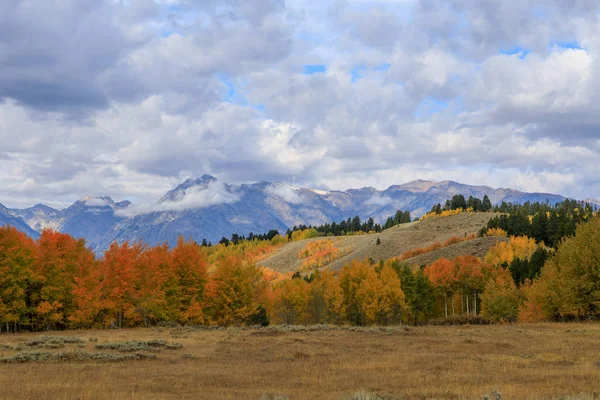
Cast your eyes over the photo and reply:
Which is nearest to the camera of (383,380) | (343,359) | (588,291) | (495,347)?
(383,380)

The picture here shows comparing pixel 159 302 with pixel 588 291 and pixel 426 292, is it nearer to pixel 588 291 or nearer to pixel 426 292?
pixel 588 291

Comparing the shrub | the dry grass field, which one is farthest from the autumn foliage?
the dry grass field

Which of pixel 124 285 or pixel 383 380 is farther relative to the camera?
pixel 124 285

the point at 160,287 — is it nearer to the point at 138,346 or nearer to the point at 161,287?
the point at 161,287

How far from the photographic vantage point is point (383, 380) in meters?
21.1

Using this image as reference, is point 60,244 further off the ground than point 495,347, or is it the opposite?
point 60,244

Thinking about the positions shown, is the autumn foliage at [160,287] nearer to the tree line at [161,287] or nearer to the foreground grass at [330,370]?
the tree line at [161,287]

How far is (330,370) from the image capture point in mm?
24141

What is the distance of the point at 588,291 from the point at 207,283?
4222cm

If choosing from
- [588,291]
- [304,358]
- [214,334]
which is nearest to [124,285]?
[214,334]

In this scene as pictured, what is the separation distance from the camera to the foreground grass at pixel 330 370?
59.4 feet

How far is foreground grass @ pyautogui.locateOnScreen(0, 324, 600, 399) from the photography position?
1811cm

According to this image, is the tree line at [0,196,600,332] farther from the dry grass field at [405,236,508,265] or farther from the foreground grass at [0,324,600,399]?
the dry grass field at [405,236,508,265]

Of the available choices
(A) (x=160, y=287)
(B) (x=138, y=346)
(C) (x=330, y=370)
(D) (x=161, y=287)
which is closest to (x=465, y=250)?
(D) (x=161, y=287)
